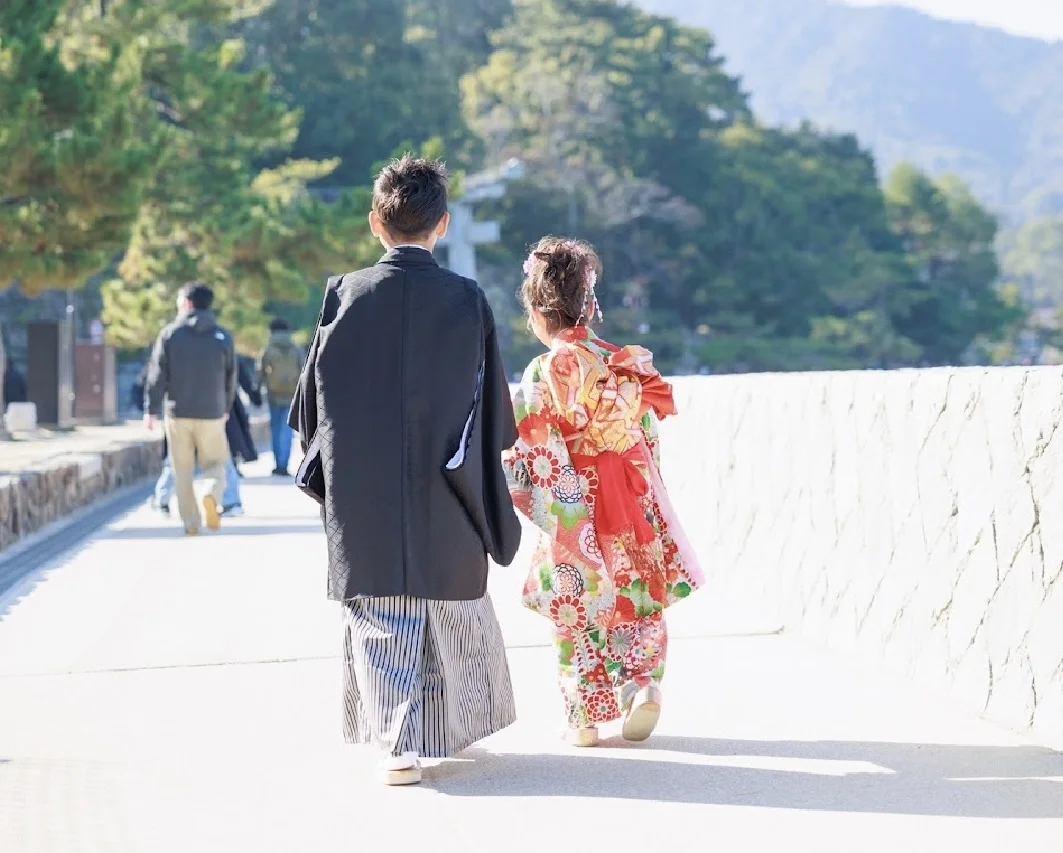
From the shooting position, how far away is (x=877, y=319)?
78.6 m

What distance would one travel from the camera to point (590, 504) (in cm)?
541

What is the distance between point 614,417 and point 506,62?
68.8 meters

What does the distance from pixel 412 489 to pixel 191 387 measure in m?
7.74

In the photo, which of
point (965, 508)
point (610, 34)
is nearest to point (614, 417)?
point (965, 508)

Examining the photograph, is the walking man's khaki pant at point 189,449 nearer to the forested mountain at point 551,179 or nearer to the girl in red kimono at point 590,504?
the girl in red kimono at point 590,504

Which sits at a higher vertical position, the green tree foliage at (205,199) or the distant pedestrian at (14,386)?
the green tree foliage at (205,199)

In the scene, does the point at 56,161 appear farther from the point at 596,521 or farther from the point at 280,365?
the point at 596,521

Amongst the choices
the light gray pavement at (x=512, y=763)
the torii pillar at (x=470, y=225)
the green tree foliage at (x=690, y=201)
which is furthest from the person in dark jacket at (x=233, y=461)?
the green tree foliage at (x=690, y=201)

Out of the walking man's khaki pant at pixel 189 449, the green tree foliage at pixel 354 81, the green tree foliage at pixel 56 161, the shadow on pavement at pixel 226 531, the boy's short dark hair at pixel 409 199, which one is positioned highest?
the green tree foliage at pixel 354 81

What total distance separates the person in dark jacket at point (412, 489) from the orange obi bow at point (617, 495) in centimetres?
48

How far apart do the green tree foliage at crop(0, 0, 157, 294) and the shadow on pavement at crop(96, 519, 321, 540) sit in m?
7.59

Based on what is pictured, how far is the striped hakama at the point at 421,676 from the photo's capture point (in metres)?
4.77

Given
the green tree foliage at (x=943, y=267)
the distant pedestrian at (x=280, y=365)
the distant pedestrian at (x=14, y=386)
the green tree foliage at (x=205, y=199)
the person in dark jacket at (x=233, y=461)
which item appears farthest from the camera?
the green tree foliage at (x=943, y=267)

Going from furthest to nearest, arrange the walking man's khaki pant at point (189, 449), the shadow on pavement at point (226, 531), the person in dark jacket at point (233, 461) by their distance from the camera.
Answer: the person in dark jacket at point (233, 461) → the shadow on pavement at point (226, 531) → the walking man's khaki pant at point (189, 449)
